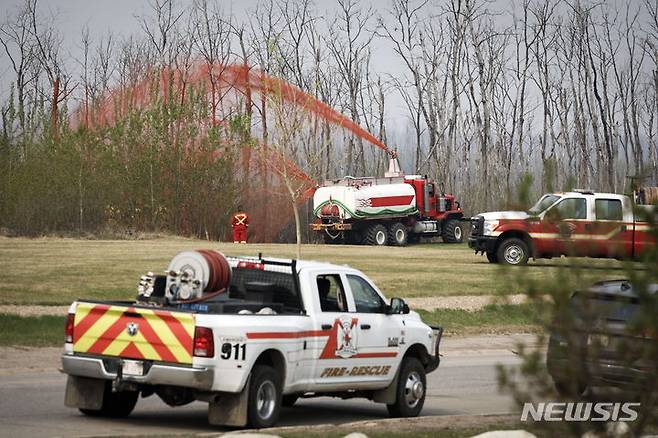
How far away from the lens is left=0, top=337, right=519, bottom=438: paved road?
38.7ft

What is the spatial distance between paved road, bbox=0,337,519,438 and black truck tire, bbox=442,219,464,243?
1492 inches

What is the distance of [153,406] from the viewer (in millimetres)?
13789

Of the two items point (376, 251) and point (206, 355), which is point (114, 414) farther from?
point (376, 251)

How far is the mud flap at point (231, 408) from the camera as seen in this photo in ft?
37.6

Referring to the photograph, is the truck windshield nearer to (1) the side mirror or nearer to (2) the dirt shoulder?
(2) the dirt shoulder

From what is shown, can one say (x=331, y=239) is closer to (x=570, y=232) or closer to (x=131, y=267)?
(x=131, y=267)

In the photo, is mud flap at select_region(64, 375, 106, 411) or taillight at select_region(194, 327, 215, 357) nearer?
taillight at select_region(194, 327, 215, 357)

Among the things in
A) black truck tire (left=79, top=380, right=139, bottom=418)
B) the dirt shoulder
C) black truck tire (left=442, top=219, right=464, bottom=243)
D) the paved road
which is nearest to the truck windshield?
the paved road

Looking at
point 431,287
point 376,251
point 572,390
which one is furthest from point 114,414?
point 376,251

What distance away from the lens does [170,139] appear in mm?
54312

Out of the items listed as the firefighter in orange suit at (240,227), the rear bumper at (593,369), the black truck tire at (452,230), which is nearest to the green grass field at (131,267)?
the firefighter in orange suit at (240,227)

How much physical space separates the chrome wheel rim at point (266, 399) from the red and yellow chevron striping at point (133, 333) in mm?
887

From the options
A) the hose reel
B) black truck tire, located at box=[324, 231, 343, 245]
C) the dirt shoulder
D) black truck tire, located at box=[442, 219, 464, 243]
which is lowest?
the dirt shoulder

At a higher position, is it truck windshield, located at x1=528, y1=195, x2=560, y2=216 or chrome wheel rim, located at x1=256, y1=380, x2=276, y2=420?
truck windshield, located at x1=528, y1=195, x2=560, y2=216
